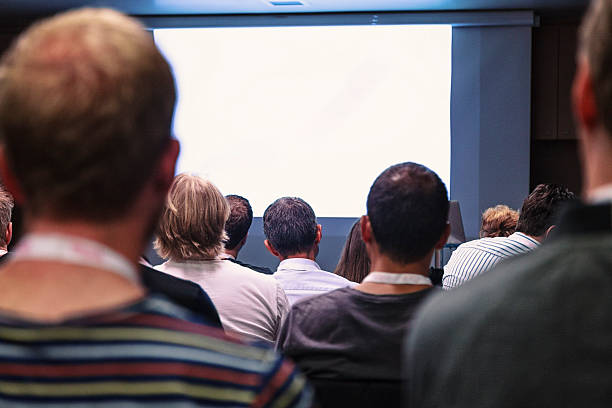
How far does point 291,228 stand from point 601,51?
2.55 metres

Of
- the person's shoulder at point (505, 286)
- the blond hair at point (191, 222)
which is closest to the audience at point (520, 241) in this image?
the blond hair at point (191, 222)

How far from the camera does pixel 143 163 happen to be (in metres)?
0.66

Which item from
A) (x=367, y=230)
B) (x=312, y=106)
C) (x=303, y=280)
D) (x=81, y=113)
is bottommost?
(x=303, y=280)

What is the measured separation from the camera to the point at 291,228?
3.18 meters

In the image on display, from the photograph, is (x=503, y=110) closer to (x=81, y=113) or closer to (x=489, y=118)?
(x=489, y=118)

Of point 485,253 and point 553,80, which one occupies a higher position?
point 553,80

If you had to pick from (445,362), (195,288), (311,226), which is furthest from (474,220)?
(445,362)

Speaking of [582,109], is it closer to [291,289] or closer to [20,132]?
[20,132]

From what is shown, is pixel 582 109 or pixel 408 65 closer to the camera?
pixel 582 109

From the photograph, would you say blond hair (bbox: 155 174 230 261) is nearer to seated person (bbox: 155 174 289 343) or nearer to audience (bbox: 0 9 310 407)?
seated person (bbox: 155 174 289 343)

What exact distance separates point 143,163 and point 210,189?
1704mm

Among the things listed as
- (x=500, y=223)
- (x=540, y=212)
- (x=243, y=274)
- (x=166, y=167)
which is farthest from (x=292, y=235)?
(x=166, y=167)

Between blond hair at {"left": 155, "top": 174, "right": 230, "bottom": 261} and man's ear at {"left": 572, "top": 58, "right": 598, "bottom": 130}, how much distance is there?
1.73 meters

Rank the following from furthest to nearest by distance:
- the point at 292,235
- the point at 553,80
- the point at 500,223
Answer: the point at 553,80, the point at 500,223, the point at 292,235
